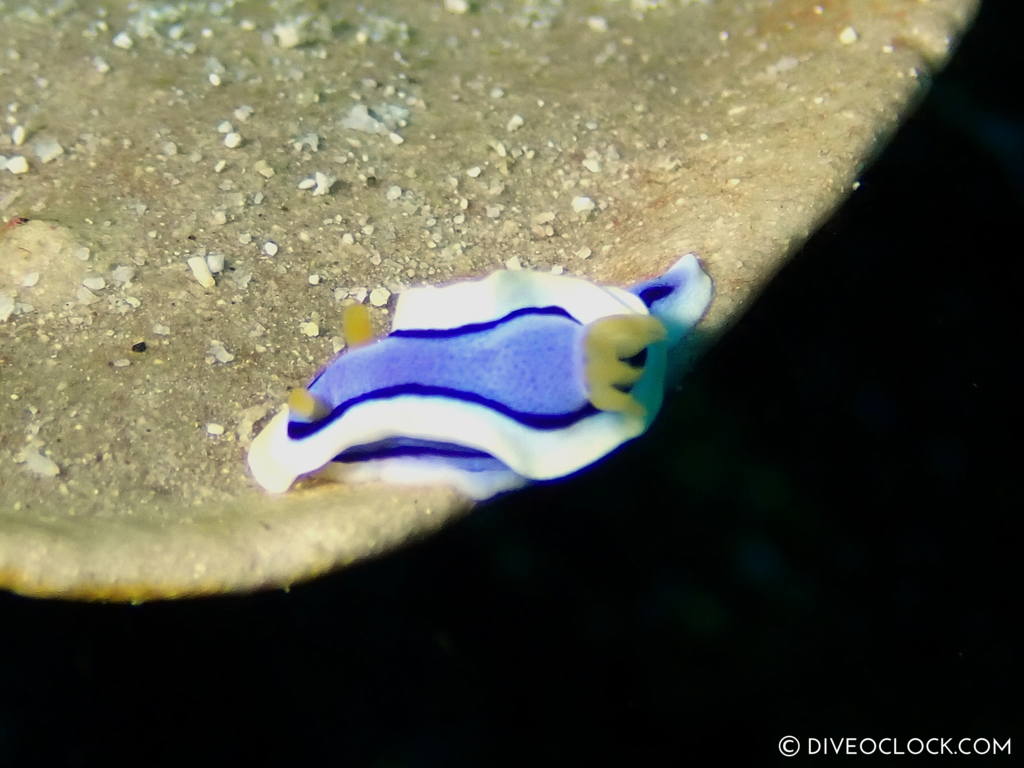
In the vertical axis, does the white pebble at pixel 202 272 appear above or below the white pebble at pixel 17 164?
below

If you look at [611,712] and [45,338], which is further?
[611,712]

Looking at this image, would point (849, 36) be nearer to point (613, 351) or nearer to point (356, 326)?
point (613, 351)

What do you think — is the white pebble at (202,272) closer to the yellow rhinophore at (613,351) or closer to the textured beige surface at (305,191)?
the textured beige surface at (305,191)

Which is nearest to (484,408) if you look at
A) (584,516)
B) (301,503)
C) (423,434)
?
(423,434)

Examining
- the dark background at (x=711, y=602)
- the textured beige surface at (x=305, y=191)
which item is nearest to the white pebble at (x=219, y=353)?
the textured beige surface at (x=305, y=191)

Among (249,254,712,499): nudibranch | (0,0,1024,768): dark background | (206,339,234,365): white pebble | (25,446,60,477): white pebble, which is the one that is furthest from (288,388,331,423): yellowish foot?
(0,0,1024,768): dark background

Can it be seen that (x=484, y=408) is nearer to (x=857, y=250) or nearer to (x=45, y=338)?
(x=45, y=338)
